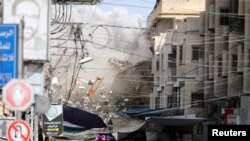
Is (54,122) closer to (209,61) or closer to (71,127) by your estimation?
(71,127)

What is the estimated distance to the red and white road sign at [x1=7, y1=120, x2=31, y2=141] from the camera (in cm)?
1077

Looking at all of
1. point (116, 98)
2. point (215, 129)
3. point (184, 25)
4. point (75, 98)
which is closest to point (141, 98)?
point (116, 98)

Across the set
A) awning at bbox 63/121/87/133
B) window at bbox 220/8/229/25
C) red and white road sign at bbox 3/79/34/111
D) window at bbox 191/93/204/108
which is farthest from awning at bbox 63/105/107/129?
red and white road sign at bbox 3/79/34/111

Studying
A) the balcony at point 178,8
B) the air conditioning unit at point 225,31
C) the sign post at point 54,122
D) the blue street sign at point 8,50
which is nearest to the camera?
the blue street sign at point 8,50

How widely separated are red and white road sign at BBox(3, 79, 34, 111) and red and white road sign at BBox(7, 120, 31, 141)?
2.13ft

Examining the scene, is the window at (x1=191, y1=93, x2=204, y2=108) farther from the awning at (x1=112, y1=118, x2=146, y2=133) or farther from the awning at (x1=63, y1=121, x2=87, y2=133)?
the awning at (x1=63, y1=121, x2=87, y2=133)

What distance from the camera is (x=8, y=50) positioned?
12.4 meters

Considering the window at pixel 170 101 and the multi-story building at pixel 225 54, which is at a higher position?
the multi-story building at pixel 225 54

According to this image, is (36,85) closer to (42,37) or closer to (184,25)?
(42,37)

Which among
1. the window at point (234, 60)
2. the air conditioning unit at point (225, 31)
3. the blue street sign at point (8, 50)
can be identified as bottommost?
the window at point (234, 60)

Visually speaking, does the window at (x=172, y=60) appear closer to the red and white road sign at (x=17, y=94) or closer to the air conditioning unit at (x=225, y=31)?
the air conditioning unit at (x=225, y=31)

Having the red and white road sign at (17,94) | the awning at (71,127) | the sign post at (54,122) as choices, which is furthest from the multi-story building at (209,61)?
the red and white road sign at (17,94)

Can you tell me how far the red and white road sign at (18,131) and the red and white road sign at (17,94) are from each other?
2.13 ft

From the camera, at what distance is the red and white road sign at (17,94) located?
33.1 feet
